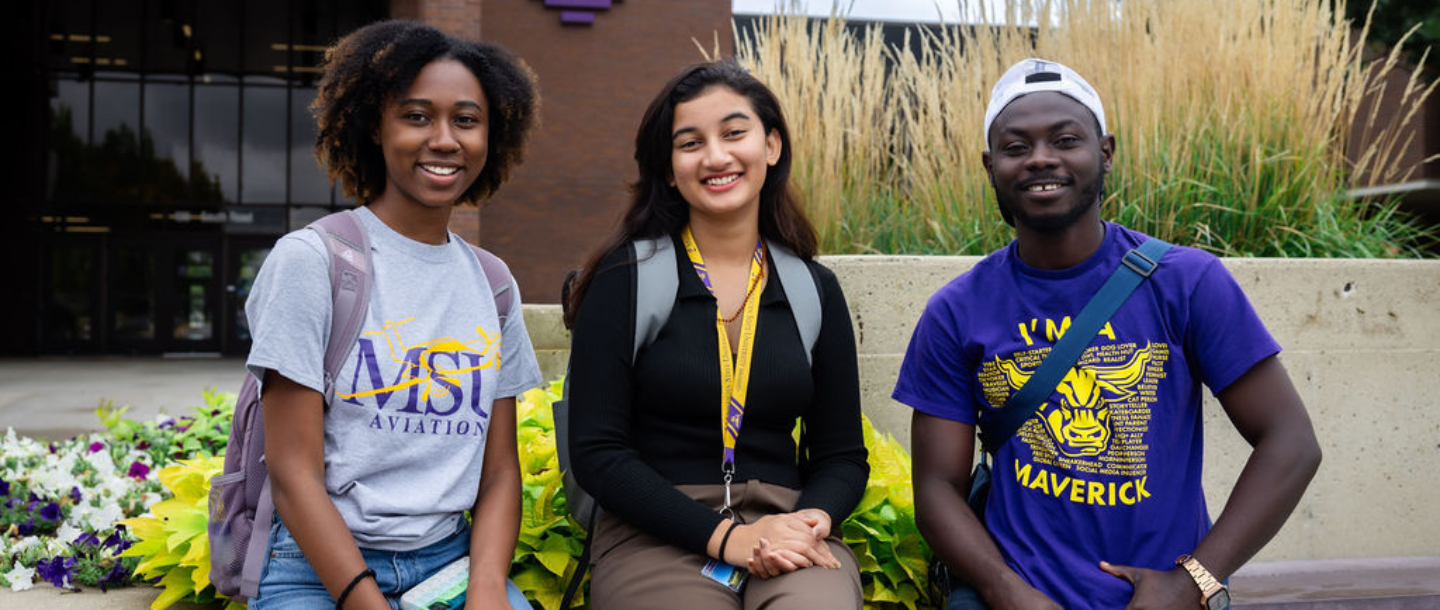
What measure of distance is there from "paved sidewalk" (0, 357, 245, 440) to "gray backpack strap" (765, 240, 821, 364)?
645 centimetres

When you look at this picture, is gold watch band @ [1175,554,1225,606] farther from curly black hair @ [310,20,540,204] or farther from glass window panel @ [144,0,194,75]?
glass window panel @ [144,0,194,75]

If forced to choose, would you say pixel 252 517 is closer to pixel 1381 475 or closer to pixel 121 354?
pixel 1381 475

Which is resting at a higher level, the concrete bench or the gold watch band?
the gold watch band

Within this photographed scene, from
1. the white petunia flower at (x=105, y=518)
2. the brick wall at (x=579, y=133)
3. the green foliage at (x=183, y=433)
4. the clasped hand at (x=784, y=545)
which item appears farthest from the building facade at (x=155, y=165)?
the clasped hand at (x=784, y=545)

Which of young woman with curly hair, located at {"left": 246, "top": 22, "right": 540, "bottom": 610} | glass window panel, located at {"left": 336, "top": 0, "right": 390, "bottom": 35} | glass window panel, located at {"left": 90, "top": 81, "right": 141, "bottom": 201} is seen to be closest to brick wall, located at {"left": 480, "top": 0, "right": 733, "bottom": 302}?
glass window panel, located at {"left": 336, "top": 0, "right": 390, "bottom": 35}

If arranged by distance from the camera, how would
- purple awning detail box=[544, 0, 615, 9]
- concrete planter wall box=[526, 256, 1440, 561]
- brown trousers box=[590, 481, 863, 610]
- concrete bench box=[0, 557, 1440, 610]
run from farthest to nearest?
purple awning detail box=[544, 0, 615, 9] < concrete planter wall box=[526, 256, 1440, 561] < concrete bench box=[0, 557, 1440, 610] < brown trousers box=[590, 481, 863, 610]

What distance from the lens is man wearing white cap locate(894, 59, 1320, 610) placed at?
6.07 ft

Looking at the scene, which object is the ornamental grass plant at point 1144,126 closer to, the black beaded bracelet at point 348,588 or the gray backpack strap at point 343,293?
the gray backpack strap at point 343,293

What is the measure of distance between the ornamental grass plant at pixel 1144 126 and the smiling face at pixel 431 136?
2373mm

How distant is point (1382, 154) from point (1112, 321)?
10.8 ft

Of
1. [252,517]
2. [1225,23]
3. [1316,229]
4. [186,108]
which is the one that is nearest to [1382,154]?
[1316,229]

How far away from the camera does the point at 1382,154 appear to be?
4340mm

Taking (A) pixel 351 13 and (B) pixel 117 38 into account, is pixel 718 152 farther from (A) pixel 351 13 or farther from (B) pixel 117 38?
(B) pixel 117 38

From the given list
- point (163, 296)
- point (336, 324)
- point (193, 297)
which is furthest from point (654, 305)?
point (163, 296)
